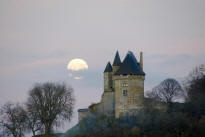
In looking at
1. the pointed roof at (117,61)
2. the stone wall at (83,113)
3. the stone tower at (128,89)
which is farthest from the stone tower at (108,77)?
the stone tower at (128,89)

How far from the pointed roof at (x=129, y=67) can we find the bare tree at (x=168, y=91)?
12.8 feet

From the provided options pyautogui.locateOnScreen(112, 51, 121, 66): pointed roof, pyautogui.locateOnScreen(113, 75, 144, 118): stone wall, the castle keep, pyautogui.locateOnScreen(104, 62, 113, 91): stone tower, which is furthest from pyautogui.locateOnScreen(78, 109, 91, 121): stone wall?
pyautogui.locateOnScreen(112, 51, 121, 66): pointed roof

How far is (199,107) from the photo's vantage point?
73312mm

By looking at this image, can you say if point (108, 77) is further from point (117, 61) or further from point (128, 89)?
point (128, 89)

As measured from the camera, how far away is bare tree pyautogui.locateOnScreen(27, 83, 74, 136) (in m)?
83.2

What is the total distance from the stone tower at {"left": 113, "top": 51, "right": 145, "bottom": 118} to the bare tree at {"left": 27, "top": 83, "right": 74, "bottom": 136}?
415 inches

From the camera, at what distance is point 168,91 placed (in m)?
78.3

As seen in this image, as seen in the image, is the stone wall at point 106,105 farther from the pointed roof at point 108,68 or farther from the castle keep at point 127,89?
the pointed roof at point 108,68

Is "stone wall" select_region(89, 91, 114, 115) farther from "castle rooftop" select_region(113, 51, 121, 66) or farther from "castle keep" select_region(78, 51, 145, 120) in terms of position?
"castle rooftop" select_region(113, 51, 121, 66)

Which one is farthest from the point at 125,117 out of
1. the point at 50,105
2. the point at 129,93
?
the point at 50,105

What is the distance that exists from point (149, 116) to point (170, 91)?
655 cm

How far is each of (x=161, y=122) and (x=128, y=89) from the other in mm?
6909

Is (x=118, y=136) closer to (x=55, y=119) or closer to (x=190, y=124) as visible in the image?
(x=190, y=124)

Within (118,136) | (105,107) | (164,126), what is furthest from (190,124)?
(105,107)
